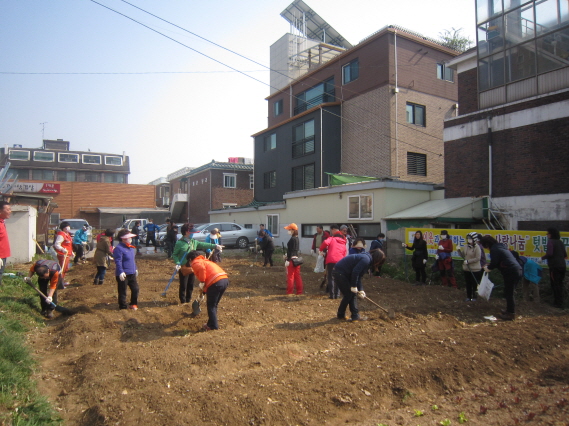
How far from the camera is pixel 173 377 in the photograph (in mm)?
4770

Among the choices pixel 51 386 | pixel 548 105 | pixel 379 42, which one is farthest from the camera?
pixel 379 42

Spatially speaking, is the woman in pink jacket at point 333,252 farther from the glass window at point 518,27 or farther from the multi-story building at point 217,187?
the multi-story building at point 217,187

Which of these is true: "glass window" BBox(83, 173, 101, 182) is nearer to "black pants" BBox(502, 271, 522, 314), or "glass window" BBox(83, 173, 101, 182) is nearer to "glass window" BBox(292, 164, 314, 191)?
"glass window" BBox(292, 164, 314, 191)

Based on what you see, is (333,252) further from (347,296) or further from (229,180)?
(229,180)

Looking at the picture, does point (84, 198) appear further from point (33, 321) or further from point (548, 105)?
point (548, 105)

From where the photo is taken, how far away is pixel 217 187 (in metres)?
34.6

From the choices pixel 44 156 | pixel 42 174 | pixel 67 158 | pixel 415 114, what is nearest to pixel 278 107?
pixel 415 114

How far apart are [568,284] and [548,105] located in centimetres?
637

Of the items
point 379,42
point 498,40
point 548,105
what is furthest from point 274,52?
point 548,105

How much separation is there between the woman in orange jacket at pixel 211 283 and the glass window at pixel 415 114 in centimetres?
1834

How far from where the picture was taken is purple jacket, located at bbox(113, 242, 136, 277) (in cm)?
745

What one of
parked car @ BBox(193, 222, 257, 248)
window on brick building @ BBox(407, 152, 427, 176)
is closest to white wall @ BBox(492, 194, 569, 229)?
window on brick building @ BBox(407, 152, 427, 176)

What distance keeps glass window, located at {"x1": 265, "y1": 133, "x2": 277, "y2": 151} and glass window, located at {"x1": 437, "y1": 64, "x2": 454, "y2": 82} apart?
11562 millimetres

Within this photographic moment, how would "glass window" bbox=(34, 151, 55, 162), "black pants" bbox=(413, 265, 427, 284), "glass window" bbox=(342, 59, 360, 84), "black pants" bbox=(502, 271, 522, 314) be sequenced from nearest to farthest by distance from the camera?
"black pants" bbox=(502, 271, 522, 314), "black pants" bbox=(413, 265, 427, 284), "glass window" bbox=(342, 59, 360, 84), "glass window" bbox=(34, 151, 55, 162)
